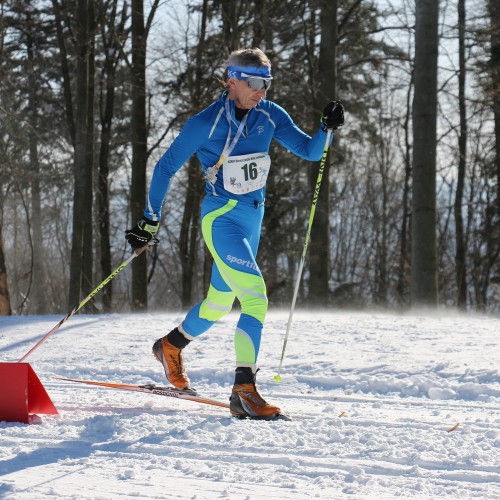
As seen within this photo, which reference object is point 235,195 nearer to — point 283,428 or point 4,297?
point 283,428

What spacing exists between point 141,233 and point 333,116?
1.36 metres

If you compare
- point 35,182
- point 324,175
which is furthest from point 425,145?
point 35,182

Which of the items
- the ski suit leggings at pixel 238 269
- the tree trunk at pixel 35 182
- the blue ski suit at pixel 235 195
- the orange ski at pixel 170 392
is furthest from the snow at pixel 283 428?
the tree trunk at pixel 35 182

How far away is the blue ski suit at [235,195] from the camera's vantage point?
167 inches

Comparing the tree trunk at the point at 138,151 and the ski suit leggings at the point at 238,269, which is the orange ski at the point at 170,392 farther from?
the tree trunk at the point at 138,151

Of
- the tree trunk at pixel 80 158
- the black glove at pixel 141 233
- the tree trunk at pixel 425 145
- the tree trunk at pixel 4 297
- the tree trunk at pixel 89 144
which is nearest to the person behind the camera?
the black glove at pixel 141 233

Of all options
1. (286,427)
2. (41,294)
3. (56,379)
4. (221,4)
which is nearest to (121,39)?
(221,4)

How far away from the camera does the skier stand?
167 inches

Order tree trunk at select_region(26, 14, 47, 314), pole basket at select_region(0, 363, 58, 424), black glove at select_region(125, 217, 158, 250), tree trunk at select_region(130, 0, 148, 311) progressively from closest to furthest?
pole basket at select_region(0, 363, 58, 424) → black glove at select_region(125, 217, 158, 250) → tree trunk at select_region(130, 0, 148, 311) → tree trunk at select_region(26, 14, 47, 314)

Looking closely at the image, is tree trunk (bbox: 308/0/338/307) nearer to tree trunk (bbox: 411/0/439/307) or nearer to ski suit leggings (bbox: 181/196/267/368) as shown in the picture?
tree trunk (bbox: 411/0/439/307)

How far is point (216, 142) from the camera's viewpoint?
14.2 ft

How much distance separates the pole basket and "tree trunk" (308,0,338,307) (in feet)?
36.6

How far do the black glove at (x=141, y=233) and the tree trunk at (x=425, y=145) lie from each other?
7.76m

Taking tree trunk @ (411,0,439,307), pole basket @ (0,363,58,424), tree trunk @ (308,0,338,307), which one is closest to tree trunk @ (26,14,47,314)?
tree trunk @ (308,0,338,307)
